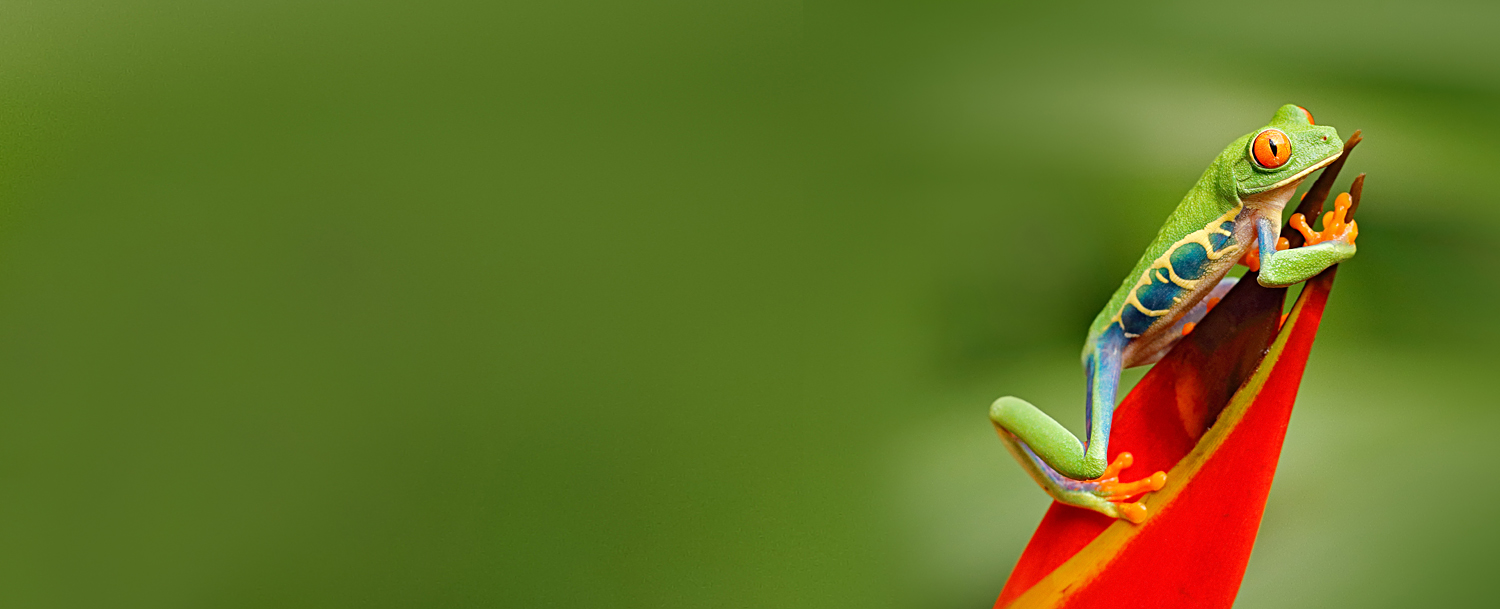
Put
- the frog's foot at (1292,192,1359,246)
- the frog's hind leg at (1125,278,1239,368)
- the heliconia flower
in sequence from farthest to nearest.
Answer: the frog's hind leg at (1125,278,1239,368) < the frog's foot at (1292,192,1359,246) < the heliconia flower

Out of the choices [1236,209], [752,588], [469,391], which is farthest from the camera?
[469,391]

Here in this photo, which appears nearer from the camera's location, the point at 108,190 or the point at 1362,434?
the point at 1362,434

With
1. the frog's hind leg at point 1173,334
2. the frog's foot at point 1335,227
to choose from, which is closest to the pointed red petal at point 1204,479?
the frog's foot at point 1335,227

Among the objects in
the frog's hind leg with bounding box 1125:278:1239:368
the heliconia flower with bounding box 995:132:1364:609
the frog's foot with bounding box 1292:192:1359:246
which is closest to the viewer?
the heliconia flower with bounding box 995:132:1364:609

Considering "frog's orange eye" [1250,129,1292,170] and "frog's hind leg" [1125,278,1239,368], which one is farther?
"frog's hind leg" [1125,278,1239,368]

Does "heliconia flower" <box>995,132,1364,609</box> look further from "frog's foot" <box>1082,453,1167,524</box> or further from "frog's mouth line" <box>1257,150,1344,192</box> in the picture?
"frog's mouth line" <box>1257,150,1344,192</box>

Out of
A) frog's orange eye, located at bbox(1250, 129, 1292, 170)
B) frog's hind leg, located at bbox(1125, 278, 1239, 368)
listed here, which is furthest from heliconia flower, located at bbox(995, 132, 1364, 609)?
frog's hind leg, located at bbox(1125, 278, 1239, 368)

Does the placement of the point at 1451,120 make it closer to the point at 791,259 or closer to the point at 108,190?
the point at 791,259

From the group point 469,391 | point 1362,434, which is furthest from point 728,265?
point 1362,434
